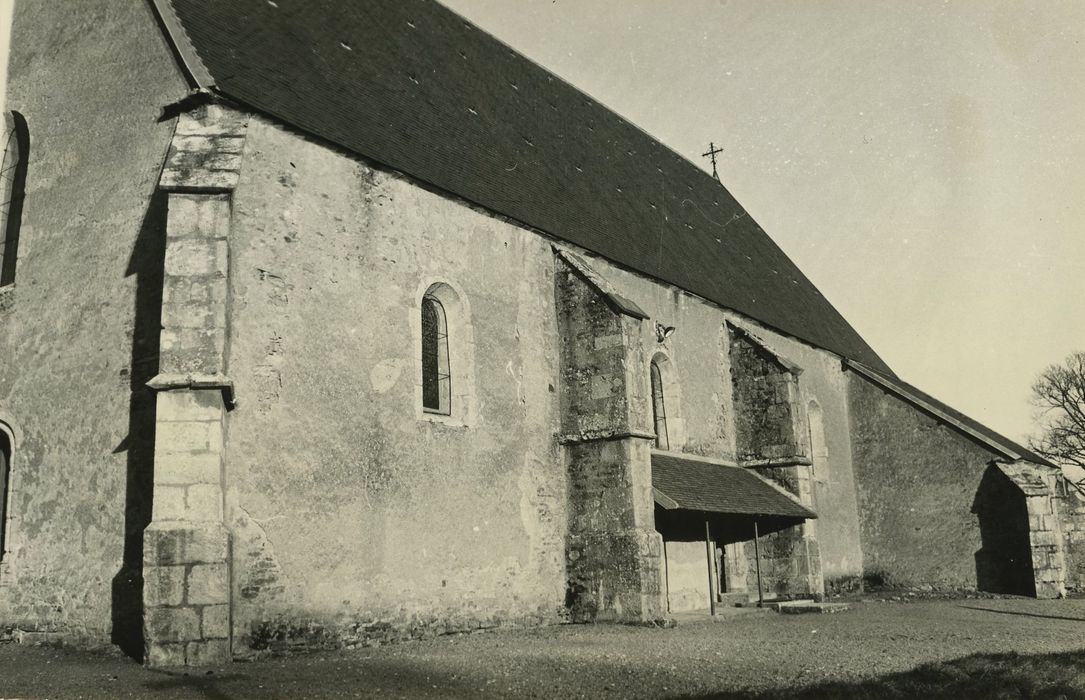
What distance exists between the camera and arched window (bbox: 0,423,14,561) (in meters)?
11.6

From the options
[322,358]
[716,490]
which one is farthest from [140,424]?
[716,490]

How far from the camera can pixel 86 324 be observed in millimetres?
11328

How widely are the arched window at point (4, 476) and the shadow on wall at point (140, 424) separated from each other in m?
2.21

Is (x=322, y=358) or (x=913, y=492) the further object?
(x=913, y=492)

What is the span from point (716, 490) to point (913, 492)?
8.61 m

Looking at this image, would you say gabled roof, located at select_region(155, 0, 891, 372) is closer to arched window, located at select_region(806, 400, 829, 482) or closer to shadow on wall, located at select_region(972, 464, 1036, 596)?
arched window, located at select_region(806, 400, 829, 482)

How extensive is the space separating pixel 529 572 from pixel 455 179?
572 centimetres

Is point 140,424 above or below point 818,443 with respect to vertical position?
below

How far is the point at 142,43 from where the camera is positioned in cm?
1185

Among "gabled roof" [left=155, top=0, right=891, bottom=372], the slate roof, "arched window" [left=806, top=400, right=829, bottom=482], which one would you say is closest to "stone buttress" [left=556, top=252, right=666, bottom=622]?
the slate roof

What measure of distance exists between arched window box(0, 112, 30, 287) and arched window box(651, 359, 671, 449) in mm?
10447

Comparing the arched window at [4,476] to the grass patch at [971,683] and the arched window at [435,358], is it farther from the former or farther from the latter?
the grass patch at [971,683]

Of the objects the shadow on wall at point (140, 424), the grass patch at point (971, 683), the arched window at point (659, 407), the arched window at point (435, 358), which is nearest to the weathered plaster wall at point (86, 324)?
the shadow on wall at point (140, 424)

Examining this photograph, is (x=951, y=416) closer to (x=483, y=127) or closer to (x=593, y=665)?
(x=483, y=127)
